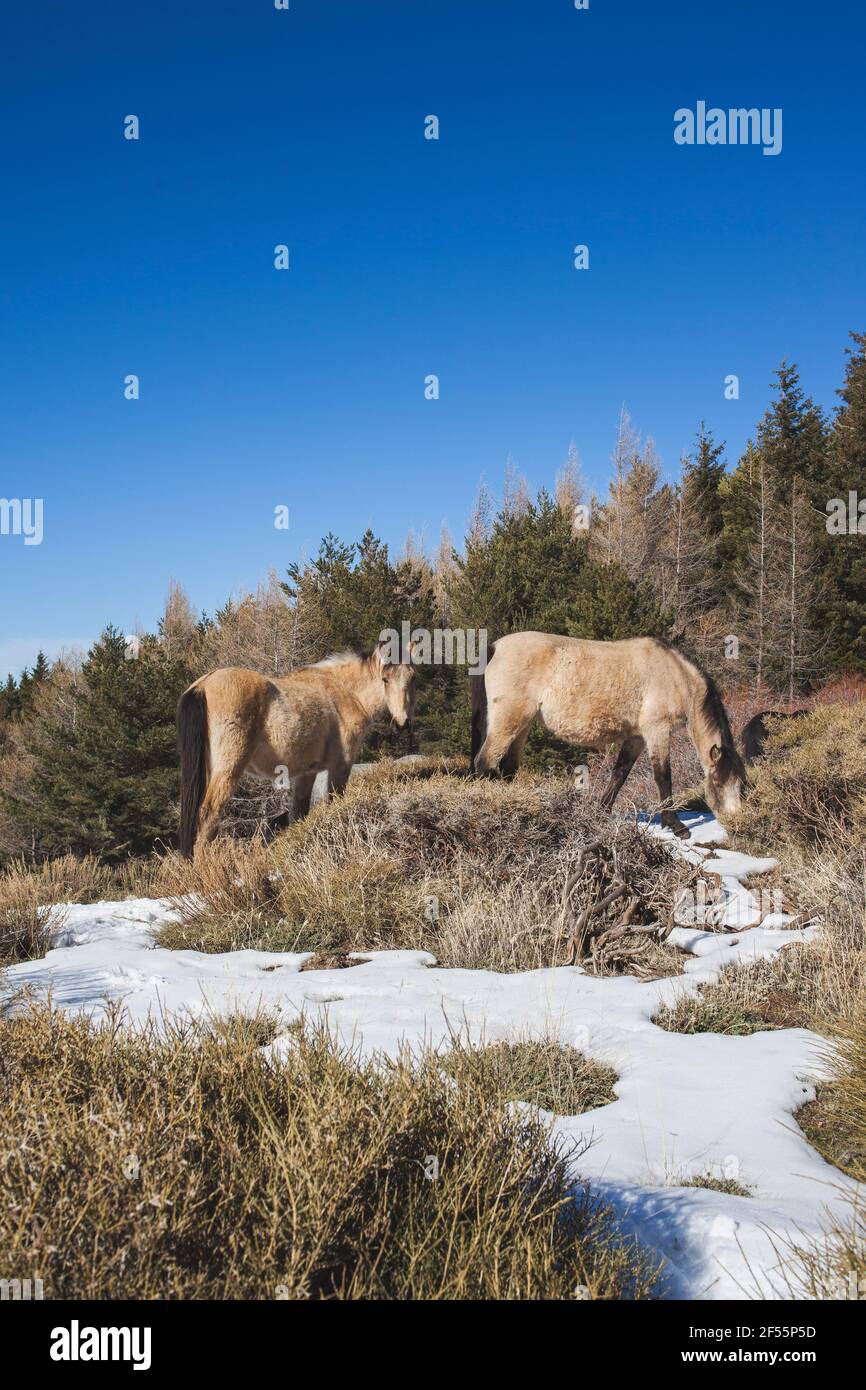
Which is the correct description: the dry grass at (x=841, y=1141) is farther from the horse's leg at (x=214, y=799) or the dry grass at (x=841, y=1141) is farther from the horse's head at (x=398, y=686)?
the horse's leg at (x=214, y=799)

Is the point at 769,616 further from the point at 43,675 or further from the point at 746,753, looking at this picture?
the point at 43,675

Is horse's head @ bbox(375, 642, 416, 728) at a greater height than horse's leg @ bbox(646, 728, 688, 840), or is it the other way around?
horse's head @ bbox(375, 642, 416, 728)

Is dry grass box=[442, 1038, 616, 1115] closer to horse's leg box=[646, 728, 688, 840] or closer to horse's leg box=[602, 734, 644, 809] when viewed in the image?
horse's leg box=[646, 728, 688, 840]

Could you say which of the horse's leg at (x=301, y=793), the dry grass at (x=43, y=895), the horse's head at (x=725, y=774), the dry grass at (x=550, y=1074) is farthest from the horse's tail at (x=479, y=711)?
the dry grass at (x=550, y=1074)

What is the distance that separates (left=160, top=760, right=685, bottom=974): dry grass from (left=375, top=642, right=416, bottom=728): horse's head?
1.35 metres

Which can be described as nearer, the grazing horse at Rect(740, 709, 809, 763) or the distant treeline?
the grazing horse at Rect(740, 709, 809, 763)

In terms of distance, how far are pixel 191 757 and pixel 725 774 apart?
555 cm

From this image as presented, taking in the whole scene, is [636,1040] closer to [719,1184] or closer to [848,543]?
[719,1184]

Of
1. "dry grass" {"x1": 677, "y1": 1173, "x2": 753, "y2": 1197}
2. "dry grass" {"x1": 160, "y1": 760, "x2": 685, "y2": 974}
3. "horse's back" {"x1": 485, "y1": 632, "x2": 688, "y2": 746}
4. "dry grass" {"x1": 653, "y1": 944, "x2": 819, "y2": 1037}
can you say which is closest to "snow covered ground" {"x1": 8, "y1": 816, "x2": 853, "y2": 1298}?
"dry grass" {"x1": 677, "y1": 1173, "x2": 753, "y2": 1197}

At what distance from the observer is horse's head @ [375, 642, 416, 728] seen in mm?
9070

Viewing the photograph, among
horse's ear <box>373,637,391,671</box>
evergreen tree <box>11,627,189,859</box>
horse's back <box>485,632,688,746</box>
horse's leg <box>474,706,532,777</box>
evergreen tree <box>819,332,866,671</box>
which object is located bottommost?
evergreen tree <box>11,627,189,859</box>

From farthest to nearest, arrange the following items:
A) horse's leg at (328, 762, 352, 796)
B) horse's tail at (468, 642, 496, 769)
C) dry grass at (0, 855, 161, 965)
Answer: horse's tail at (468, 642, 496, 769)
horse's leg at (328, 762, 352, 796)
dry grass at (0, 855, 161, 965)

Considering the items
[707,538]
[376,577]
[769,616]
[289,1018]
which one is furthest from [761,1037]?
[707,538]

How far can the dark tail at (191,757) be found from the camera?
8242 mm
